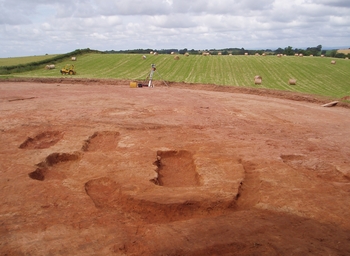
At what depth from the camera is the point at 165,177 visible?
8688 millimetres

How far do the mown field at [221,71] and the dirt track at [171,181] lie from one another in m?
14.6

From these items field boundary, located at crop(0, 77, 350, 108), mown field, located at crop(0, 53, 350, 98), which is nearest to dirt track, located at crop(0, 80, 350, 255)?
field boundary, located at crop(0, 77, 350, 108)

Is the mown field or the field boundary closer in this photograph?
the field boundary

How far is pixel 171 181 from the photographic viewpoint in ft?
27.9

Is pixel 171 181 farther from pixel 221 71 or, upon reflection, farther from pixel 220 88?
pixel 221 71

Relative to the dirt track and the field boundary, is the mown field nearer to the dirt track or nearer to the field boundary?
the field boundary

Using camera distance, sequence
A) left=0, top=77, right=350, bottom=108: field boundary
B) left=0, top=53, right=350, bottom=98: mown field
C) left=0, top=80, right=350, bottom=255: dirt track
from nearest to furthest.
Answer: left=0, top=80, right=350, bottom=255: dirt track → left=0, top=77, right=350, bottom=108: field boundary → left=0, top=53, right=350, bottom=98: mown field

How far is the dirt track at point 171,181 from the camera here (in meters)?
5.49

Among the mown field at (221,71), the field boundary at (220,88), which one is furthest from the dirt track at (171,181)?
the mown field at (221,71)

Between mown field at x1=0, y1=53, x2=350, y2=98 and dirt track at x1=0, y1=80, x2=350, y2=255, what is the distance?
14625 mm

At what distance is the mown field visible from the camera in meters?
29.0

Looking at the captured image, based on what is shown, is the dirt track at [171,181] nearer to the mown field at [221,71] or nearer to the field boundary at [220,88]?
the field boundary at [220,88]

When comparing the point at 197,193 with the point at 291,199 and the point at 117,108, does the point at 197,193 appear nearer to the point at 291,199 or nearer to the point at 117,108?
the point at 291,199

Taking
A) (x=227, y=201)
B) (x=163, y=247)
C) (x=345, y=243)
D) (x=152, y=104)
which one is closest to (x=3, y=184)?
(x=163, y=247)
